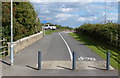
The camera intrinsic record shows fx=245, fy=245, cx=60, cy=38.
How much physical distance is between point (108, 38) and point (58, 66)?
10573 millimetres

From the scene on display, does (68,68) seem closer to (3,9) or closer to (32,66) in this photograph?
Result: (32,66)

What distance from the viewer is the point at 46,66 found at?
12.5m

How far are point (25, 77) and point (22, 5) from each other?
1813cm

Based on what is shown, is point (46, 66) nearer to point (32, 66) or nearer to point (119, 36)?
point (32, 66)

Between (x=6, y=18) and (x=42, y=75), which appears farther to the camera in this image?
(x=6, y=18)

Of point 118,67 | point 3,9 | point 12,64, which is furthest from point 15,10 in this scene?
point 118,67

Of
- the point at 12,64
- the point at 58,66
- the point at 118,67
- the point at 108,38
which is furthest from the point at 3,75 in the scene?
the point at 108,38

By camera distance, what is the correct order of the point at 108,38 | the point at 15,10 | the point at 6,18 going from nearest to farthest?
the point at 6,18, the point at 108,38, the point at 15,10

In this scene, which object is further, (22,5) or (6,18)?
(22,5)

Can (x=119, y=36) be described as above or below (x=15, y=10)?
below

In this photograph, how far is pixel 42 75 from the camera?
34.1ft

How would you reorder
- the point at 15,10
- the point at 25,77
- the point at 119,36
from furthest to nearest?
the point at 15,10, the point at 119,36, the point at 25,77

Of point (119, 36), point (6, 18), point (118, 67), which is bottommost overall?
point (118, 67)

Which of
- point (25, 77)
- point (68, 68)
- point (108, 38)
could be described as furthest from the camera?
point (108, 38)
